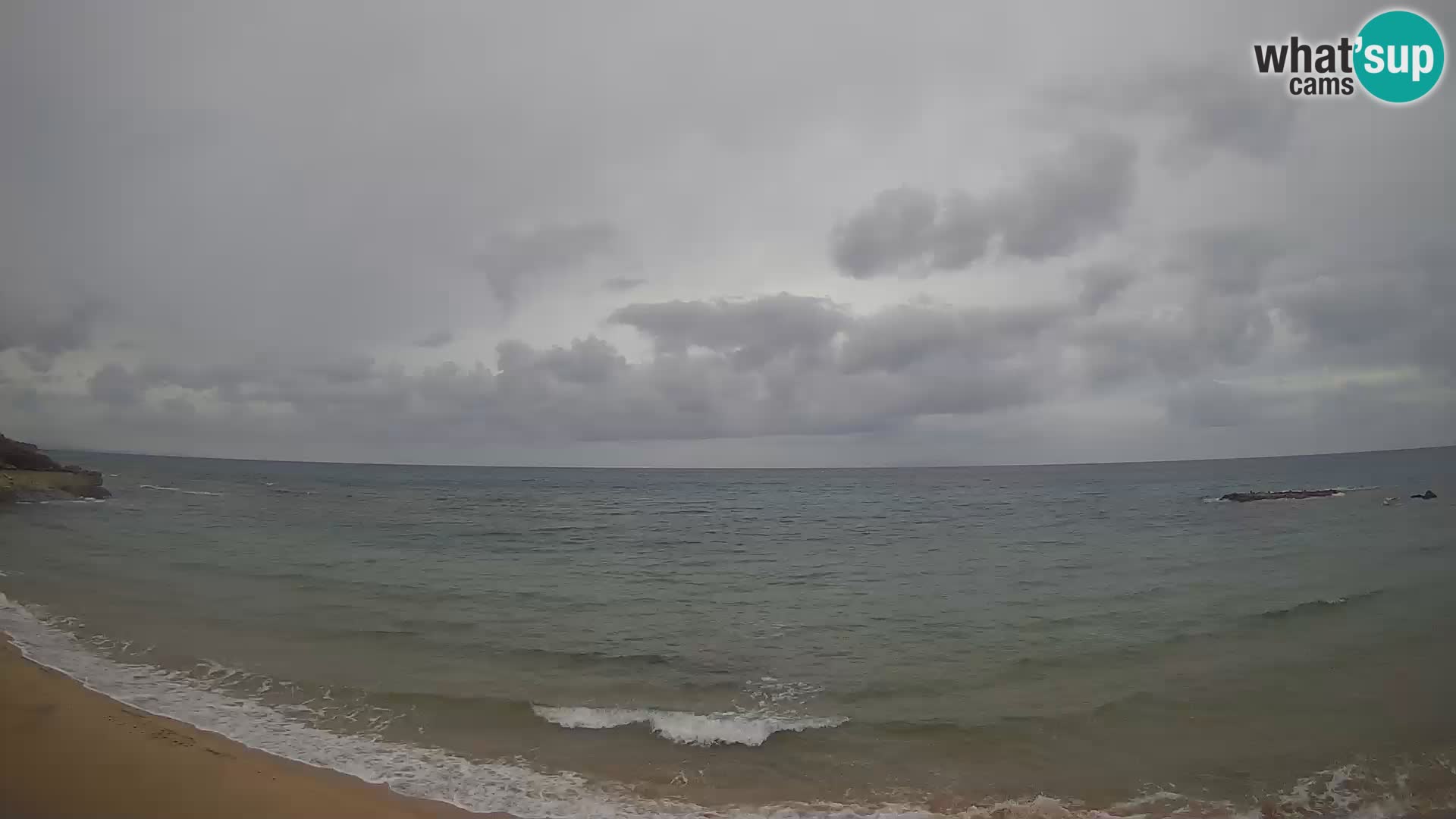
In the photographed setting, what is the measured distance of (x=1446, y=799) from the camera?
326 inches

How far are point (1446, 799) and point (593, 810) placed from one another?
11.1m

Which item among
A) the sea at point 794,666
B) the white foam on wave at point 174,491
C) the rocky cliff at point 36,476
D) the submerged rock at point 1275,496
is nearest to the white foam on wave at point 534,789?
the sea at point 794,666

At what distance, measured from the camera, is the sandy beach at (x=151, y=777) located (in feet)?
23.9

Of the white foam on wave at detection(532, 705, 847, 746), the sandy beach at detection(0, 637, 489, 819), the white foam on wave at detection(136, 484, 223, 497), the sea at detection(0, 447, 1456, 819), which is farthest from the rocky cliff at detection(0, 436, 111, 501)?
the white foam on wave at detection(532, 705, 847, 746)

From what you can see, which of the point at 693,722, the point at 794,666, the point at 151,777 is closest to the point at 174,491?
the point at 151,777

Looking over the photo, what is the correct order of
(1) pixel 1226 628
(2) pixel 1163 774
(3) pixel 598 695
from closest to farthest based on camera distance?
(2) pixel 1163 774 < (3) pixel 598 695 < (1) pixel 1226 628

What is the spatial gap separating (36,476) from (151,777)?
57444 mm

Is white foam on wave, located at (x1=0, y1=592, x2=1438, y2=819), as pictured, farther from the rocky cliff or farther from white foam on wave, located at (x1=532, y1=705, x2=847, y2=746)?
the rocky cliff

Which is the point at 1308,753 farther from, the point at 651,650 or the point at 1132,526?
the point at 1132,526

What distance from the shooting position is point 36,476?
1813 inches

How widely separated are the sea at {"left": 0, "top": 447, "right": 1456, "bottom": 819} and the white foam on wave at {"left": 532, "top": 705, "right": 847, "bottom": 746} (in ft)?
0.22

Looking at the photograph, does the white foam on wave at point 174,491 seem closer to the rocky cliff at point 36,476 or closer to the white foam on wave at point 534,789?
the rocky cliff at point 36,476

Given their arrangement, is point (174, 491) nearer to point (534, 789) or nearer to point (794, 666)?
point (794, 666)

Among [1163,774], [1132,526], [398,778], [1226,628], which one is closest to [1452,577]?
[1226,628]
